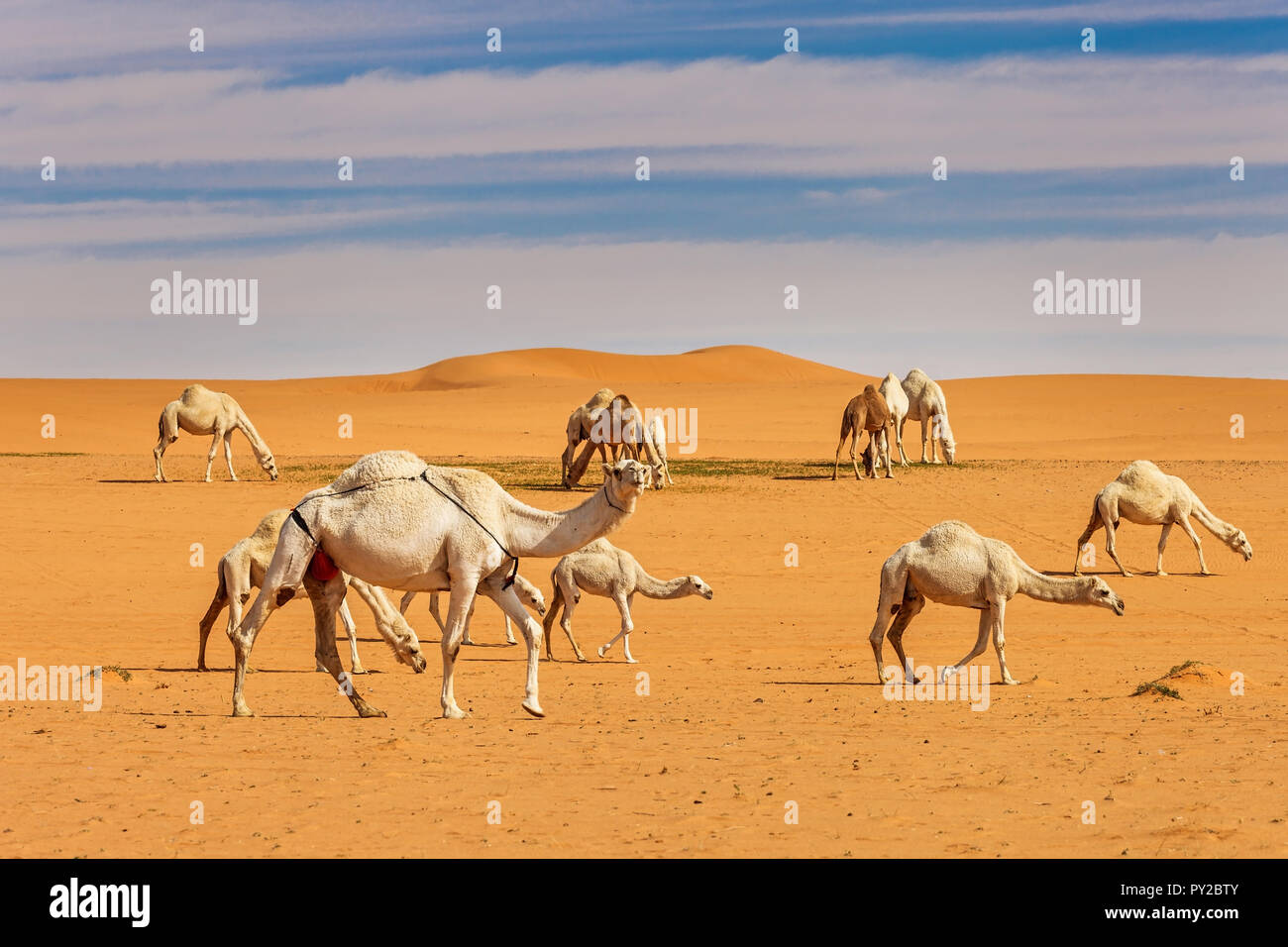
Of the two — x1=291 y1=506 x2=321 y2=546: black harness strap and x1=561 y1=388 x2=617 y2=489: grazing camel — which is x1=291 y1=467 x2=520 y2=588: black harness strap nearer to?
x1=291 y1=506 x2=321 y2=546: black harness strap

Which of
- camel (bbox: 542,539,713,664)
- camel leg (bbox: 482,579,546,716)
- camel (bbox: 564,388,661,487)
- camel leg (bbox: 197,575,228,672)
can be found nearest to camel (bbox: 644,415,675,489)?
camel (bbox: 564,388,661,487)

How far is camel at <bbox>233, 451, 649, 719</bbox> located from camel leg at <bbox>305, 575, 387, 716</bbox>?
0.04 meters

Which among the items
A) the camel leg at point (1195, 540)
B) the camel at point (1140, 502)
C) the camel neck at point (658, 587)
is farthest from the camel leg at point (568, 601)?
the camel leg at point (1195, 540)

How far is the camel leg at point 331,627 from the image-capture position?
11.7 metres

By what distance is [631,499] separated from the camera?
11.2 meters

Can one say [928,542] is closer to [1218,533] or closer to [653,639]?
[653,639]

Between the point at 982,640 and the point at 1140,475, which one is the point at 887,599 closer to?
the point at 982,640

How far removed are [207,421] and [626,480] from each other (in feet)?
80.3

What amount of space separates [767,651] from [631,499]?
21.3 feet

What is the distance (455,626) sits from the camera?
11453 millimetres

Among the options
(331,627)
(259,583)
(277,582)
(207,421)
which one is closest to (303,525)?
(277,582)

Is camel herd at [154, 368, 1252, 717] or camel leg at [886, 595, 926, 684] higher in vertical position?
camel herd at [154, 368, 1252, 717]

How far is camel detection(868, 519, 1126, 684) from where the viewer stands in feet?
44.8
